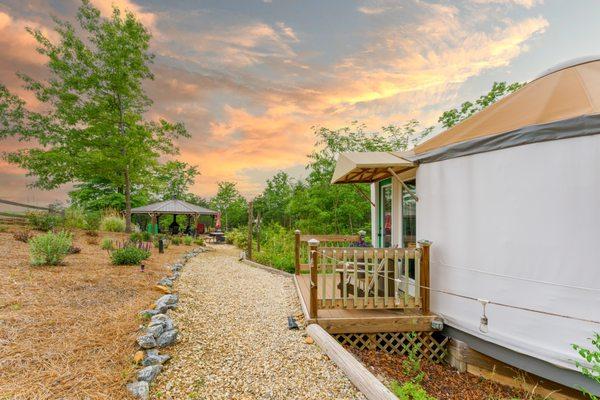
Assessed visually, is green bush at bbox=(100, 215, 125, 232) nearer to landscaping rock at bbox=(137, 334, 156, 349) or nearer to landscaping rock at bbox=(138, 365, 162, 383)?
landscaping rock at bbox=(137, 334, 156, 349)

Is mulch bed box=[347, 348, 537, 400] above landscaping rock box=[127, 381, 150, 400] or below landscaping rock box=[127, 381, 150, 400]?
below

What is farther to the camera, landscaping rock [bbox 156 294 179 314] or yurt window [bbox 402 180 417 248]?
yurt window [bbox 402 180 417 248]

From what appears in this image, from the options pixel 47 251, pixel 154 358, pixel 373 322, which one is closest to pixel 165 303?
pixel 154 358

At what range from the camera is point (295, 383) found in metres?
2.76

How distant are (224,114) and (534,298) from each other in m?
10.2

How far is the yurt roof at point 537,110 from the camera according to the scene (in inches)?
121

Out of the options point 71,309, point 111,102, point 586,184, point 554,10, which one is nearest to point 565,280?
point 586,184

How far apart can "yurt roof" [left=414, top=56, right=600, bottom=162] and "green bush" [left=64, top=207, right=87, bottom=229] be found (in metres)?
13.3

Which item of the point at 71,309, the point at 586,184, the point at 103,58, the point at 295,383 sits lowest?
the point at 295,383

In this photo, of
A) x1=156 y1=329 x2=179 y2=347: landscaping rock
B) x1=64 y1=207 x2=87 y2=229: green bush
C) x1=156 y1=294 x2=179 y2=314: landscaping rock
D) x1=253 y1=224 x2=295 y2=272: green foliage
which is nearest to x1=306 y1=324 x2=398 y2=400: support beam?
x1=156 y1=329 x2=179 y2=347: landscaping rock

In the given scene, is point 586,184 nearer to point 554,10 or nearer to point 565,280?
point 565,280

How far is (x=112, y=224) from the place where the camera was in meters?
12.4

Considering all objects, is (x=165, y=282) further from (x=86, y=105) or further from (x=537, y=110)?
(x=86, y=105)

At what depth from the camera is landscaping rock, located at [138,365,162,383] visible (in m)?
2.49
